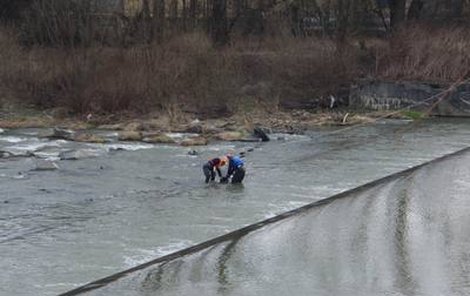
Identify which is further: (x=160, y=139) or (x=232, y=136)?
(x=232, y=136)

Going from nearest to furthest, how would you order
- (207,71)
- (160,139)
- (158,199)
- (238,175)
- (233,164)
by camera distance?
1. (158,199)
2. (233,164)
3. (238,175)
4. (160,139)
5. (207,71)

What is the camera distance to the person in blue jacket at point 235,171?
18406 millimetres

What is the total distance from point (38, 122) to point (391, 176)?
60.3 feet

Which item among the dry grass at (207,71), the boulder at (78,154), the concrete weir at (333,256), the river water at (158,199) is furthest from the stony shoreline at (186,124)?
the concrete weir at (333,256)

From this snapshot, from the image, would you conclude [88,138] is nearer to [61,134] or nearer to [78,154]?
[61,134]

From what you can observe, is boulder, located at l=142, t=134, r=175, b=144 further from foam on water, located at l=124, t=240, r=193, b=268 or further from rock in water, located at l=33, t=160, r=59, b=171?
foam on water, located at l=124, t=240, r=193, b=268

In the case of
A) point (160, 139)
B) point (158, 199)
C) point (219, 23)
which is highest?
point (219, 23)

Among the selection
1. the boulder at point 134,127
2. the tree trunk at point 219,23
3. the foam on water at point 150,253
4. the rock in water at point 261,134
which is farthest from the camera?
the tree trunk at point 219,23

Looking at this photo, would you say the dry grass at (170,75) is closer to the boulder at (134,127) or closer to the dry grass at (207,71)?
the dry grass at (207,71)

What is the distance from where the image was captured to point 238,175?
1859 centimetres

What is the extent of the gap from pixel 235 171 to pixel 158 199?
2108 millimetres

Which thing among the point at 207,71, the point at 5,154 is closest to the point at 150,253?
the point at 5,154

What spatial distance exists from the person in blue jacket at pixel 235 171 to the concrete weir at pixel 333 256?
7.95 ft

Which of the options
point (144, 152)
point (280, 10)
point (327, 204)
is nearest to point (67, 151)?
point (144, 152)
